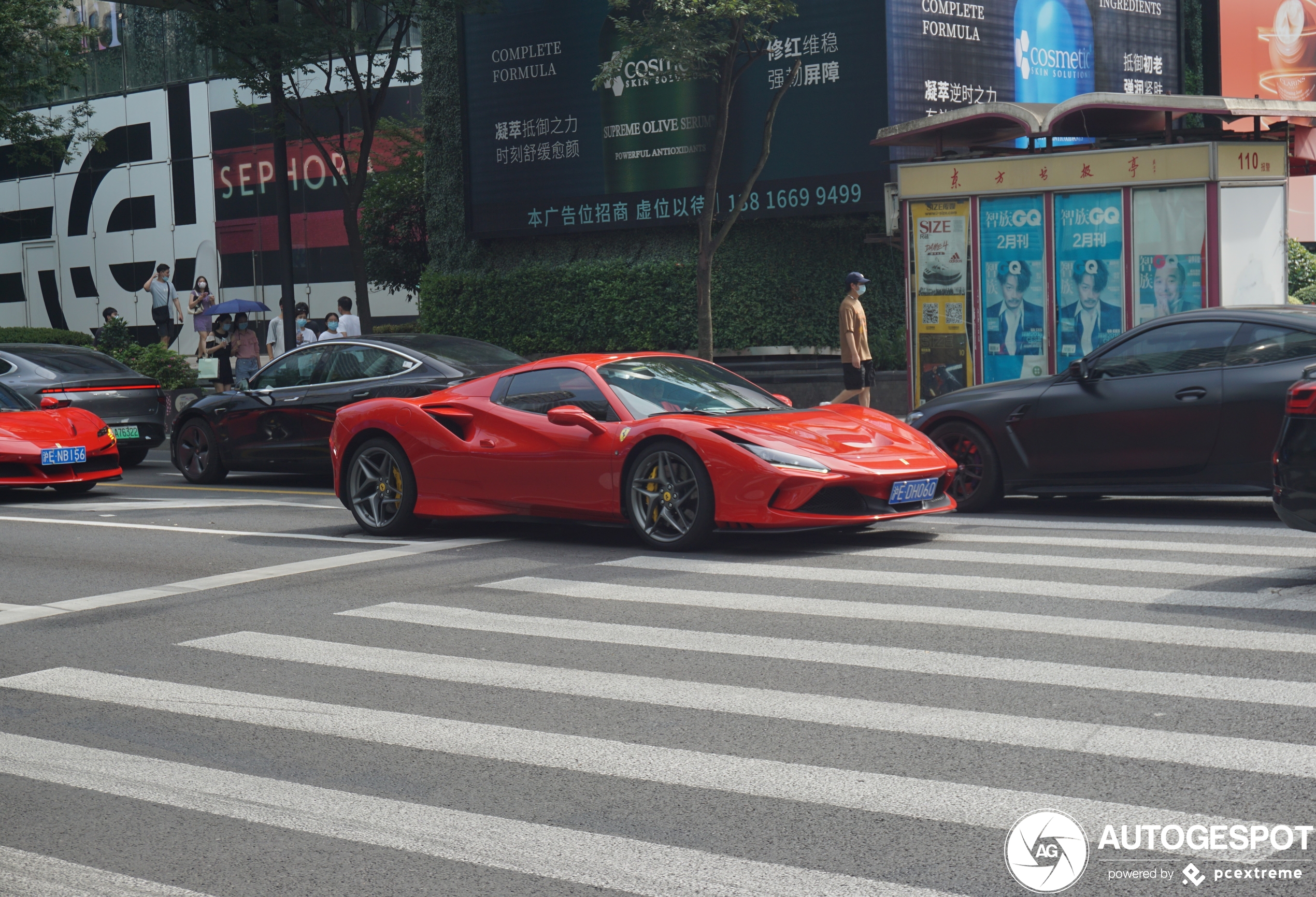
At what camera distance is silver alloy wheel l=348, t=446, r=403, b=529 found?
10.8m

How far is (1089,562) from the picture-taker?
8.48m

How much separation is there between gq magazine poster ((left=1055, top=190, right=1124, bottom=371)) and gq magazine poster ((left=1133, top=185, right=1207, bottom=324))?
0.19 metres

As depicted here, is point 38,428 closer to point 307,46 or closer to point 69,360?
point 69,360

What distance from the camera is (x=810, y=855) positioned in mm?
3908

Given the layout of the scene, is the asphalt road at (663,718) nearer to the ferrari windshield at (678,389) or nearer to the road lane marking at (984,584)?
the road lane marking at (984,584)

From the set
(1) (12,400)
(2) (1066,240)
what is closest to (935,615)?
(2) (1066,240)

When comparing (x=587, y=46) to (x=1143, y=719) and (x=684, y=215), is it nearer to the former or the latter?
(x=684, y=215)

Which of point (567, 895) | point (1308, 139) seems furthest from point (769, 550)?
point (1308, 139)

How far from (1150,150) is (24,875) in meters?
13.0

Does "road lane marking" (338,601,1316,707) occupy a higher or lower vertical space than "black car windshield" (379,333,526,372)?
lower

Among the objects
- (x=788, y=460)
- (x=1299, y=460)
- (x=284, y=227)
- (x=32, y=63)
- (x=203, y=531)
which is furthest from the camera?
(x=32, y=63)

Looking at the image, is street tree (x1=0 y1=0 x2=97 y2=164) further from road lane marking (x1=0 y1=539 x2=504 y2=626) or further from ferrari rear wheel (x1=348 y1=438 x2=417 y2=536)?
road lane marking (x1=0 y1=539 x2=504 y2=626)

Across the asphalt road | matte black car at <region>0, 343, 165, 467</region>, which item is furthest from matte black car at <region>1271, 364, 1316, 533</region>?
matte black car at <region>0, 343, 165, 467</region>

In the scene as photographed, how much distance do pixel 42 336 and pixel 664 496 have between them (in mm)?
25038
